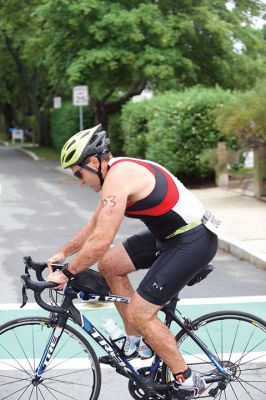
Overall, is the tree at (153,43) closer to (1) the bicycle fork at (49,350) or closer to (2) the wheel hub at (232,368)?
(2) the wheel hub at (232,368)

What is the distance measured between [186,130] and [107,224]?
14407 millimetres

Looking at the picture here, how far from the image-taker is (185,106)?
1791 cm

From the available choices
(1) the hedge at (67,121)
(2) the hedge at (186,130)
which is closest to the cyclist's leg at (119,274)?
(2) the hedge at (186,130)

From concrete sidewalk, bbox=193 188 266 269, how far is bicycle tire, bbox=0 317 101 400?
103 inches

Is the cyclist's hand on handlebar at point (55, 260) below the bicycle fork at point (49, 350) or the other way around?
the other way around

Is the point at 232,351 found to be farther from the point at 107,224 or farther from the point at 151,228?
the point at 107,224

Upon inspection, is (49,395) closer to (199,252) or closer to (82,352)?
(82,352)

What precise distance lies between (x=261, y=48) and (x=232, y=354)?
83.6 ft

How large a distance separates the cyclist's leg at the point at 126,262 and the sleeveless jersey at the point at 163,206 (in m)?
0.29

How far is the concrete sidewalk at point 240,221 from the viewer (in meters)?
9.59

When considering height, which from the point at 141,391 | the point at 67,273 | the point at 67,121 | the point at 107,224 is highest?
the point at 107,224

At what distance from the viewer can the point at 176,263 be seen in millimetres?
3930

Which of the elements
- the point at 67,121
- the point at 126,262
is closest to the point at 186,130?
the point at 126,262

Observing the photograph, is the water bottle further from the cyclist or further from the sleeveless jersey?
the sleeveless jersey
